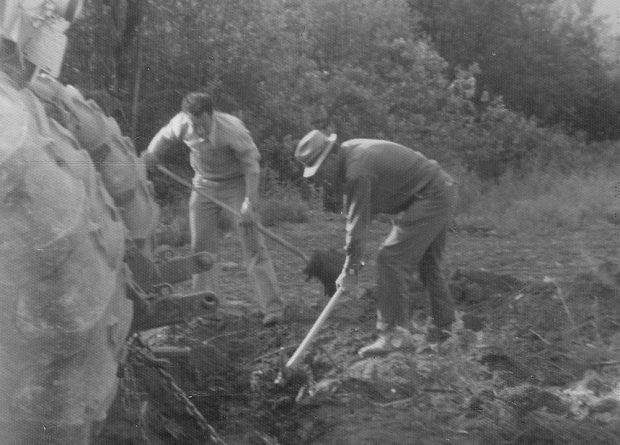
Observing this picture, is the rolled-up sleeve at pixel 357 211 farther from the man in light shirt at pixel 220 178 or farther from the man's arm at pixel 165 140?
the man's arm at pixel 165 140

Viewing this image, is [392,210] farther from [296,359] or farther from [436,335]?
[296,359]

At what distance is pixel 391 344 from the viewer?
20.7ft

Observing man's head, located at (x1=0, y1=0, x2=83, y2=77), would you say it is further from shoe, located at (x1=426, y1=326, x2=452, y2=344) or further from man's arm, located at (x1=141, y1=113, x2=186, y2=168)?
man's arm, located at (x1=141, y1=113, x2=186, y2=168)

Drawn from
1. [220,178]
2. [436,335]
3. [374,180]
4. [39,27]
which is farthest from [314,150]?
[39,27]

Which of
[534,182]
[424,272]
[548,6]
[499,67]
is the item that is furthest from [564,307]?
[548,6]

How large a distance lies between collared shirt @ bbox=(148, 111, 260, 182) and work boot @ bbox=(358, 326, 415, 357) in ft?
5.74

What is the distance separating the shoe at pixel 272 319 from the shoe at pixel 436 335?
120 centimetres

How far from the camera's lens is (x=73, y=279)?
2924 millimetres

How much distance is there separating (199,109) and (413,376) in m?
2.52

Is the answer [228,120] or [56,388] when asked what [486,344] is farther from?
[56,388]

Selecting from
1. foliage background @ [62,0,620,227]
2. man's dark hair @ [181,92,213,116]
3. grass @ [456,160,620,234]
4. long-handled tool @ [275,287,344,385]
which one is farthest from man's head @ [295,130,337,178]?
grass @ [456,160,620,234]

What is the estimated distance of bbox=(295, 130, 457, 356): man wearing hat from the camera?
20.7 feet

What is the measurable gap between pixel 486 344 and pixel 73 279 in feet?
11.8

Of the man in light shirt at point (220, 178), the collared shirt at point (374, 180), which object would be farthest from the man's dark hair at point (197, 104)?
the collared shirt at point (374, 180)
